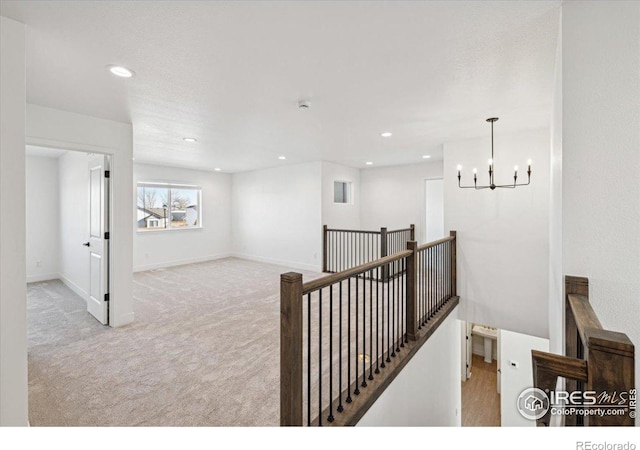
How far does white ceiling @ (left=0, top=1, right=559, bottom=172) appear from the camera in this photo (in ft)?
5.30

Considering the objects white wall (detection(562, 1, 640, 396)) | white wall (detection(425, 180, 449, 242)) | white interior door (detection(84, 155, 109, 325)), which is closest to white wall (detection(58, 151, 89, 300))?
white interior door (detection(84, 155, 109, 325))

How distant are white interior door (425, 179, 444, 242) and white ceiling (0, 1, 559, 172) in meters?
2.89

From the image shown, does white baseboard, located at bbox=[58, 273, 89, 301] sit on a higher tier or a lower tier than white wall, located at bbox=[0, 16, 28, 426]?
lower

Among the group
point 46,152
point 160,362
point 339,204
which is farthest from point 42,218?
point 339,204

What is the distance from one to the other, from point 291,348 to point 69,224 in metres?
5.73

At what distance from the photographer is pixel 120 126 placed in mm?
3471

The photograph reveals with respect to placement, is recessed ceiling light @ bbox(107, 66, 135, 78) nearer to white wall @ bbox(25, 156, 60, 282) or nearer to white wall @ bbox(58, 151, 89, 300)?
white wall @ bbox(58, 151, 89, 300)

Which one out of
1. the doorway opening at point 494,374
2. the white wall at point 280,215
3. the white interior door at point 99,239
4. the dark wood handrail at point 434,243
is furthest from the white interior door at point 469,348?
the white interior door at point 99,239

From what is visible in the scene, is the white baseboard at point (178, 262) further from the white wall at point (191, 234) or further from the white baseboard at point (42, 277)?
the white baseboard at point (42, 277)

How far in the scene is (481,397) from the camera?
6.54 meters

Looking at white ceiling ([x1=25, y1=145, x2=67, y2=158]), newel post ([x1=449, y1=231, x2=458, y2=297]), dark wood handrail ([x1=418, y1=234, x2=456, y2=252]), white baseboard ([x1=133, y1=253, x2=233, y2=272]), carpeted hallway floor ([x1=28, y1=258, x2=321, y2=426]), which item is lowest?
carpeted hallway floor ([x1=28, y1=258, x2=321, y2=426])

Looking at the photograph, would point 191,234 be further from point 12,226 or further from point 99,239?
point 12,226

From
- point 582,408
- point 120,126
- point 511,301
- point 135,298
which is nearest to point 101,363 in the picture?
point 135,298
